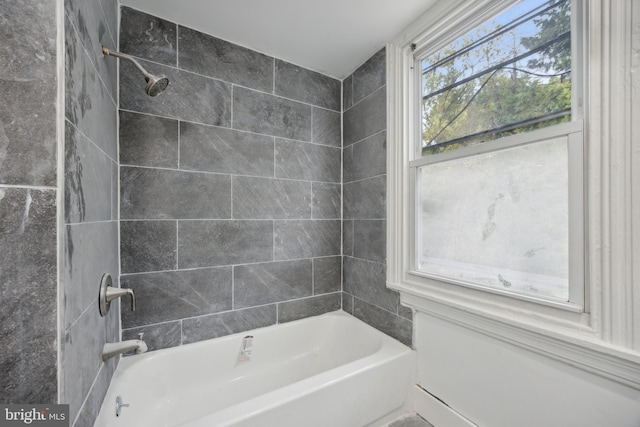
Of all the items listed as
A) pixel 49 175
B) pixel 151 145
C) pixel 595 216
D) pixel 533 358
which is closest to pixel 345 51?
pixel 151 145

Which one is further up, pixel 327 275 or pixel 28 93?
pixel 28 93

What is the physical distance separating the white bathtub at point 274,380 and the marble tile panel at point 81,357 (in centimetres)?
27

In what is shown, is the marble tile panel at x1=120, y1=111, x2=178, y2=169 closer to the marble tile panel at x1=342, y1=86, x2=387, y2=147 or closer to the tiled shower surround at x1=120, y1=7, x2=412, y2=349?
the tiled shower surround at x1=120, y1=7, x2=412, y2=349

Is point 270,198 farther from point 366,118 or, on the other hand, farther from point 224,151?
point 366,118

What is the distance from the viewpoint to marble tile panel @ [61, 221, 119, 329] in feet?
2.18

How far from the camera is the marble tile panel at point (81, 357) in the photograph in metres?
0.66

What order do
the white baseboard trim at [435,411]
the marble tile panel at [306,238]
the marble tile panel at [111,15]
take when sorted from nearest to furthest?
the marble tile panel at [111,15], the white baseboard trim at [435,411], the marble tile panel at [306,238]

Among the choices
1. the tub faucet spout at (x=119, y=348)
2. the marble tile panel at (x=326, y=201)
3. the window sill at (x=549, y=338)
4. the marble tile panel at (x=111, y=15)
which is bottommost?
the tub faucet spout at (x=119, y=348)

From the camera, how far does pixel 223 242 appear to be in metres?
1.58

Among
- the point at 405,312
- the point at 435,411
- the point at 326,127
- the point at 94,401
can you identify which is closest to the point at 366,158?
the point at 326,127

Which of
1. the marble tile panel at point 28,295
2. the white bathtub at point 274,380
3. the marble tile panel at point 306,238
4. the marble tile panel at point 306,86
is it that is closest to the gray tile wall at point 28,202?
the marble tile panel at point 28,295

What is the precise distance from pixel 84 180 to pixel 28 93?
0.97 feet

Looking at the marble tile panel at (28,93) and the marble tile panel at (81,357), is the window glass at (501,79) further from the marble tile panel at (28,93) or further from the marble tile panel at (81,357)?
the marble tile panel at (81,357)

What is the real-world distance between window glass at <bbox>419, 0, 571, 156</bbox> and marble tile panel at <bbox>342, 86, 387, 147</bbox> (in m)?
0.27
